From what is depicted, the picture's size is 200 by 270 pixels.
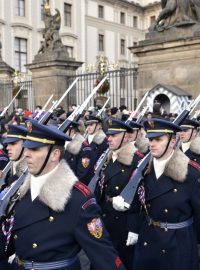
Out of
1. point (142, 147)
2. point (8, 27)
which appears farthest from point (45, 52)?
point (8, 27)

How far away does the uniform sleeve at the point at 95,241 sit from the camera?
2.71 metres

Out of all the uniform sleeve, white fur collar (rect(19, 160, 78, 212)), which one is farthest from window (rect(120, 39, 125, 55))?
the uniform sleeve

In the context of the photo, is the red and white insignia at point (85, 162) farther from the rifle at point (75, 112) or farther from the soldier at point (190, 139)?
the soldier at point (190, 139)

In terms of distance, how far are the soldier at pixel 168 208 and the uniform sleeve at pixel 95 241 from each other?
1.26 metres

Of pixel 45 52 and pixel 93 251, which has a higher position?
pixel 45 52

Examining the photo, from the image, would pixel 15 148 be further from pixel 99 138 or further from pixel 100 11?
pixel 100 11

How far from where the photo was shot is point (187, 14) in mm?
12320

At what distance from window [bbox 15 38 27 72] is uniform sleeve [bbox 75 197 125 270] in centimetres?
3412

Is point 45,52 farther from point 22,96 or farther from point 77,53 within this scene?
point 77,53

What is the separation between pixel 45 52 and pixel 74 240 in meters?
15.4

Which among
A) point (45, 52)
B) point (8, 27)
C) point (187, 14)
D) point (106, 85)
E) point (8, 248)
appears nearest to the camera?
point (8, 248)

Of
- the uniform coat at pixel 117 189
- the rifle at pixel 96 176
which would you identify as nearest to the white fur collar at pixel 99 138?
the rifle at pixel 96 176

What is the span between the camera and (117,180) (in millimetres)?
5188

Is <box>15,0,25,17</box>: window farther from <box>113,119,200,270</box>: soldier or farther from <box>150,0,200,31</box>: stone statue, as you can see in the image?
<box>113,119,200,270</box>: soldier
